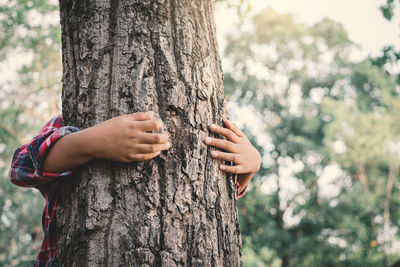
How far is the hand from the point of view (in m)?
1.33

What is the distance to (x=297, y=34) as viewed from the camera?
1494 centimetres

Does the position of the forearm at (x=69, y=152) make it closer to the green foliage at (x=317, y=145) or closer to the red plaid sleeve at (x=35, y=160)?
the red plaid sleeve at (x=35, y=160)

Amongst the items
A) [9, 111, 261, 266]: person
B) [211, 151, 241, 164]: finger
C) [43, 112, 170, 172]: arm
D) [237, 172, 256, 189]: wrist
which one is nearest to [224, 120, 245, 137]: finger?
[9, 111, 261, 266]: person

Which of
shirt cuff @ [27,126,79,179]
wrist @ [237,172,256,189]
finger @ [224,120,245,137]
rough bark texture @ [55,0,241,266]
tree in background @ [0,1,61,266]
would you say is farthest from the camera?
tree in background @ [0,1,61,266]

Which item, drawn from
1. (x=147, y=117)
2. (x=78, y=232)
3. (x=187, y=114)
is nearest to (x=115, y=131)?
(x=147, y=117)

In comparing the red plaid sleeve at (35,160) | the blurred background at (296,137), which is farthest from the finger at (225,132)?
the blurred background at (296,137)

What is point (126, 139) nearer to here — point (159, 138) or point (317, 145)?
point (159, 138)

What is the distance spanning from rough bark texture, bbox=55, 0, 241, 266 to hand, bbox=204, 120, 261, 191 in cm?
4

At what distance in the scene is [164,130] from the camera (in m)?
1.25

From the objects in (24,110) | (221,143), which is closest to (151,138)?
(221,143)

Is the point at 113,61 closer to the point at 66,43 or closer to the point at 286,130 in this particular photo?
the point at 66,43

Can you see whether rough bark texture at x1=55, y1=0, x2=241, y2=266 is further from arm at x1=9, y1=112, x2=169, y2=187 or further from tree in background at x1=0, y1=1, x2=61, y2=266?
tree in background at x1=0, y1=1, x2=61, y2=266

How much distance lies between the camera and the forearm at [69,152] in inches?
46.6

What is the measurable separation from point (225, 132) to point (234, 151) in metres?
0.09
